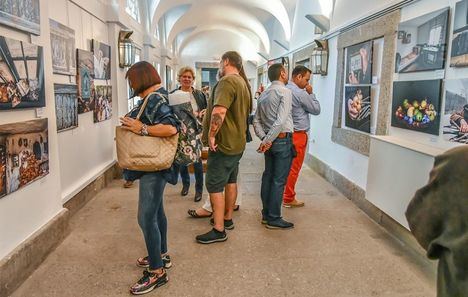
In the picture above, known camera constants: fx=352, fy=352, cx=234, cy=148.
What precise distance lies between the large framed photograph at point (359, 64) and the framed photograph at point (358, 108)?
3.8 inches

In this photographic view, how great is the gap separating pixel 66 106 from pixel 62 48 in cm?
53

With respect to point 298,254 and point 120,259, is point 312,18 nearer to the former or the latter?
point 298,254

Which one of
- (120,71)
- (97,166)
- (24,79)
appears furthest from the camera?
(120,71)

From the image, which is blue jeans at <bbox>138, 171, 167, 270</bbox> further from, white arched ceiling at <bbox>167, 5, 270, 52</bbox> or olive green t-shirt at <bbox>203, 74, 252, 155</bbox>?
white arched ceiling at <bbox>167, 5, 270, 52</bbox>

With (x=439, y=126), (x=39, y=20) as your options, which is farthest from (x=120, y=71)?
→ (x=439, y=126)

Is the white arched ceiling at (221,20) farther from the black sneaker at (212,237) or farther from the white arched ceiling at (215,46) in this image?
the black sneaker at (212,237)

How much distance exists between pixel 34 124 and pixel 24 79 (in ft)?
0.98

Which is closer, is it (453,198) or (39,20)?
(453,198)

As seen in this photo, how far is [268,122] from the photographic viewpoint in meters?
2.99

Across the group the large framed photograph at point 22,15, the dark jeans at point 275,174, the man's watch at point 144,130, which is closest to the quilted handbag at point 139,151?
the man's watch at point 144,130

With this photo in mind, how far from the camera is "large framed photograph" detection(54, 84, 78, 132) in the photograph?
3121mm

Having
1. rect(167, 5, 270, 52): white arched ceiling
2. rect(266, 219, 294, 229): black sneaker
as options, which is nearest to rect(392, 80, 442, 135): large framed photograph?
rect(266, 219, 294, 229): black sneaker

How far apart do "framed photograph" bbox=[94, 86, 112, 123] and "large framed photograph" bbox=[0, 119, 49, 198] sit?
67.8 inches

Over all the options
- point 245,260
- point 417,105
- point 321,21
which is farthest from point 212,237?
point 321,21
